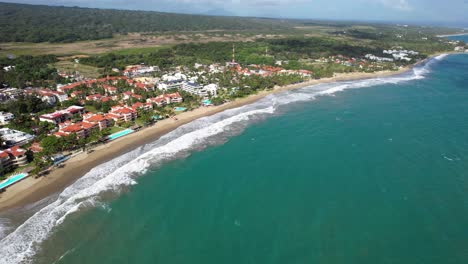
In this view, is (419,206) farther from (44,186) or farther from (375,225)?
(44,186)

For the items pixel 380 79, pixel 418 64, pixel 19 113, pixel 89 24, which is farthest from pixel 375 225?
pixel 89 24

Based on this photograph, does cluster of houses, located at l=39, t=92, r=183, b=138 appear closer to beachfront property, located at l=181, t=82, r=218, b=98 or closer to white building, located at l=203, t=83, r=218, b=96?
beachfront property, located at l=181, t=82, r=218, b=98

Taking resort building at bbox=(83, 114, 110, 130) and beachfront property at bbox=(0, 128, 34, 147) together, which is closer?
beachfront property at bbox=(0, 128, 34, 147)

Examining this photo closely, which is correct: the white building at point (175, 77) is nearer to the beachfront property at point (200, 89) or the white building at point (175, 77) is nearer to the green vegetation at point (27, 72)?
the beachfront property at point (200, 89)

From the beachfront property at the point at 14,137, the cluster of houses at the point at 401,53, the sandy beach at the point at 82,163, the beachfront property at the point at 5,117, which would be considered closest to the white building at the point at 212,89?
the sandy beach at the point at 82,163

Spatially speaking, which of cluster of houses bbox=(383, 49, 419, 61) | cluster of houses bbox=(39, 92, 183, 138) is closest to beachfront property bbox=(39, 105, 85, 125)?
cluster of houses bbox=(39, 92, 183, 138)

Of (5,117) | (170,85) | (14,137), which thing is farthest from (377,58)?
(5,117)

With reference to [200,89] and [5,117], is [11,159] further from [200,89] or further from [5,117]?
[200,89]
